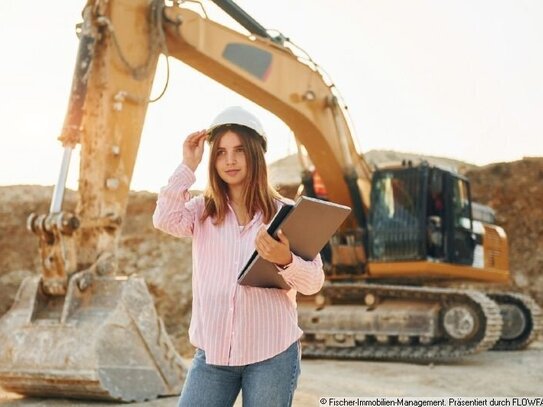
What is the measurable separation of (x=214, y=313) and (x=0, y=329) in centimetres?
381

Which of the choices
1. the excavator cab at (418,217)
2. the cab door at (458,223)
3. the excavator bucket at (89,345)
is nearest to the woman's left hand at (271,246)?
the excavator bucket at (89,345)

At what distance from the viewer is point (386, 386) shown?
24.5 ft

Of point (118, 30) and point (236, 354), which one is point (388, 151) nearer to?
point (118, 30)

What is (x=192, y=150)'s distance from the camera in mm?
2402

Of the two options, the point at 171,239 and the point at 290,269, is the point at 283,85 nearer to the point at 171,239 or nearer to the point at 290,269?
the point at 290,269

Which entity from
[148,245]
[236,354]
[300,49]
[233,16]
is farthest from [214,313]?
[148,245]

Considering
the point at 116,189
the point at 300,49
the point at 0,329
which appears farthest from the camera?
the point at 300,49

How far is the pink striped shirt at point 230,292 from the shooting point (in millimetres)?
2170

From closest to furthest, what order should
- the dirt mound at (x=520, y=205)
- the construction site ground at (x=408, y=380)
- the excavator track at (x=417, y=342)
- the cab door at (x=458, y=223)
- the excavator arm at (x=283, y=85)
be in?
the construction site ground at (x=408, y=380), the excavator arm at (x=283, y=85), the excavator track at (x=417, y=342), the cab door at (x=458, y=223), the dirt mound at (x=520, y=205)

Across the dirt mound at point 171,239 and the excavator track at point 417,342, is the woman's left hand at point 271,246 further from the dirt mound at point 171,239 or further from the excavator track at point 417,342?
the dirt mound at point 171,239

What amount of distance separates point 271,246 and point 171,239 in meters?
18.3

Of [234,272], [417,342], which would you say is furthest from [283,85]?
[234,272]

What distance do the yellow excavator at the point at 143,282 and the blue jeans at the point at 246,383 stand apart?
3141mm

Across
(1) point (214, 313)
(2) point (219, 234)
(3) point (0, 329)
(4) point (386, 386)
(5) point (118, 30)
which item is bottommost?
(4) point (386, 386)
